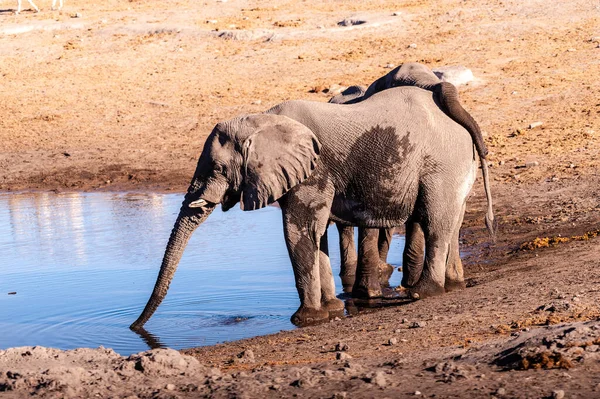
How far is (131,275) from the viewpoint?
36.2 feet

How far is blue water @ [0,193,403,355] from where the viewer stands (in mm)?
8914

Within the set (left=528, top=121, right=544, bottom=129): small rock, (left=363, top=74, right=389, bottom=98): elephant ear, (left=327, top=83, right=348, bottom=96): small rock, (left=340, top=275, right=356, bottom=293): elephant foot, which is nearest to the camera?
(left=363, top=74, right=389, bottom=98): elephant ear

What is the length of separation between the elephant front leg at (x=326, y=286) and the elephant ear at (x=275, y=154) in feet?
2.57

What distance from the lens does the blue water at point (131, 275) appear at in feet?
29.2

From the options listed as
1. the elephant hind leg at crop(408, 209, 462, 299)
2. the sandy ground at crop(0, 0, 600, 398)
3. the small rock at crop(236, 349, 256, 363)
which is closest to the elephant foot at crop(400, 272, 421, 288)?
the elephant hind leg at crop(408, 209, 462, 299)

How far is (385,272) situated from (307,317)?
208cm

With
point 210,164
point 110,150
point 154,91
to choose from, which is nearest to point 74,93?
point 154,91

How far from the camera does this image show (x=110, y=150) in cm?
1814

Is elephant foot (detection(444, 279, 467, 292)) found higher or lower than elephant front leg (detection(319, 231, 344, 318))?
lower

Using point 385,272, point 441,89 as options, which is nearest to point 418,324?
point 441,89

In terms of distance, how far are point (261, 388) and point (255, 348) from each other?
1796mm

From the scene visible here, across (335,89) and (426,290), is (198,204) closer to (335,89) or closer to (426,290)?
(426,290)

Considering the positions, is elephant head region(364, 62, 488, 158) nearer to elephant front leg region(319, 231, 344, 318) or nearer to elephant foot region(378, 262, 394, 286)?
elephant front leg region(319, 231, 344, 318)

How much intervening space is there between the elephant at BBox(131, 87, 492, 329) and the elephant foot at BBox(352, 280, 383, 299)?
24.6 inches
